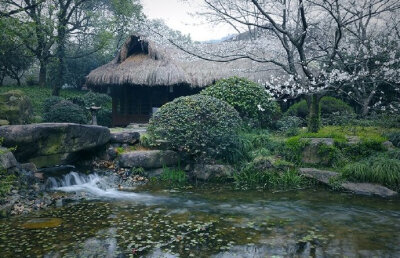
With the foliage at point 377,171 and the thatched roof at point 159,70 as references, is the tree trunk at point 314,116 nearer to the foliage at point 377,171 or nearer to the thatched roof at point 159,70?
the foliage at point 377,171

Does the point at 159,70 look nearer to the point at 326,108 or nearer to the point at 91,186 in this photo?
the point at 326,108

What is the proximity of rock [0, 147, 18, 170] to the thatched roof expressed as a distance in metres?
10.4

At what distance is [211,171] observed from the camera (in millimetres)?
10336

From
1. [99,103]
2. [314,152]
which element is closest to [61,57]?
[99,103]

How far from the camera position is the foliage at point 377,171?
347 inches

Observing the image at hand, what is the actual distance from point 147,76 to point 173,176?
30.3ft

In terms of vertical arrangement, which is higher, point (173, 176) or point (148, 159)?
point (148, 159)

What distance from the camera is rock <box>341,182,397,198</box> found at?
338 inches

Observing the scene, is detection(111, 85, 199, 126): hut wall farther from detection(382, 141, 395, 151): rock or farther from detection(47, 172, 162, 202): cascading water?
detection(382, 141, 395, 151): rock

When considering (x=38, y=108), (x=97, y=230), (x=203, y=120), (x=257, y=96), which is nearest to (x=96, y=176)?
(x=203, y=120)

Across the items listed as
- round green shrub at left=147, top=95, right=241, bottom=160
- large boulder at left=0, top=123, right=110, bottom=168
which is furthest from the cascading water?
round green shrub at left=147, top=95, right=241, bottom=160

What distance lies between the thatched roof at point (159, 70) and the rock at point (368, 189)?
9.94 meters

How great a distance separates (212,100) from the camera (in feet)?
36.9

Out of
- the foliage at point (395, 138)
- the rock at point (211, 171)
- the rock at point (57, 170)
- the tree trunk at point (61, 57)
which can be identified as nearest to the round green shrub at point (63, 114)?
the rock at point (57, 170)
